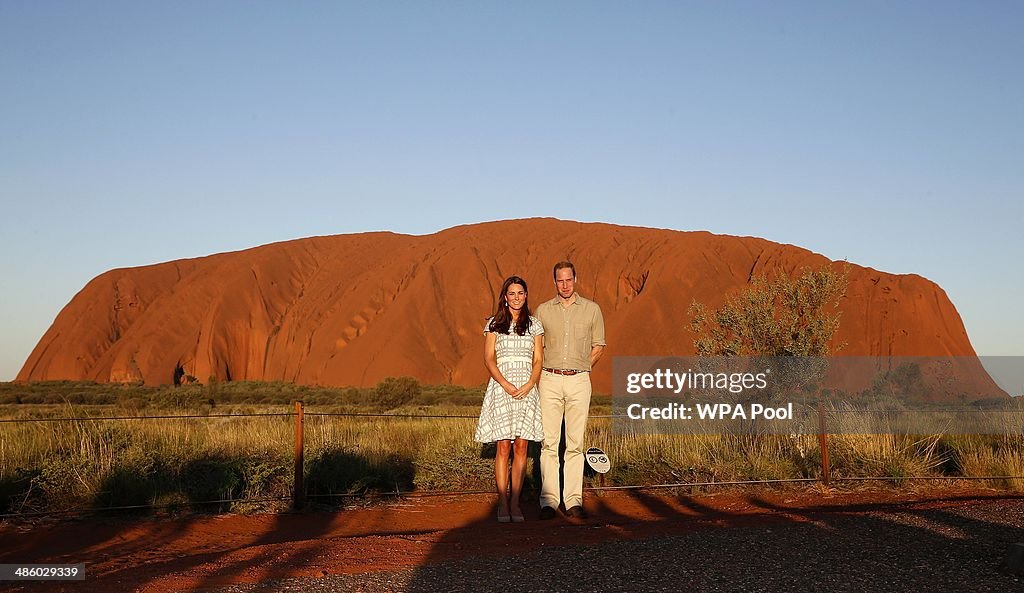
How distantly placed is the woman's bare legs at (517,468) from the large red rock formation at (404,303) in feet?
108

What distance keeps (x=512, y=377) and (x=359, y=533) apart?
2105mm

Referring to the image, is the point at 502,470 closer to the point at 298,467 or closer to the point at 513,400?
the point at 513,400

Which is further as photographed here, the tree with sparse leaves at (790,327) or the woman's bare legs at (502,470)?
the tree with sparse leaves at (790,327)

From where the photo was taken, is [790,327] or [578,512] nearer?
[578,512]

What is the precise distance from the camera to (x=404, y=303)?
4925 cm

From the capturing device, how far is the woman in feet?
24.3

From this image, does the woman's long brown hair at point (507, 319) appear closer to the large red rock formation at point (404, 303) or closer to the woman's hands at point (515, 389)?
the woman's hands at point (515, 389)

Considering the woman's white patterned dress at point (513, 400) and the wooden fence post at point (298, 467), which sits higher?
the woman's white patterned dress at point (513, 400)

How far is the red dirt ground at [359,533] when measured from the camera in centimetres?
568

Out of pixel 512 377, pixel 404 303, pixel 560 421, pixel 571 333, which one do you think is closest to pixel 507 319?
pixel 512 377
